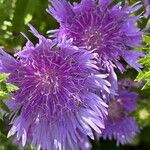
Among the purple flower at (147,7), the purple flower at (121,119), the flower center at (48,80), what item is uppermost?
the flower center at (48,80)

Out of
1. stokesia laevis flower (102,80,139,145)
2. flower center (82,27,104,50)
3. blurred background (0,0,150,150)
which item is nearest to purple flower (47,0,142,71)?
flower center (82,27,104,50)

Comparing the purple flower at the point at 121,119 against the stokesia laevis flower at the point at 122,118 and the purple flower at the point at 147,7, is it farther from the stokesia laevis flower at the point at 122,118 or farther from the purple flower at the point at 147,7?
the purple flower at the point at 147,7

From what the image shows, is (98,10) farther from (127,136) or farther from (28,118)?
(127,136)

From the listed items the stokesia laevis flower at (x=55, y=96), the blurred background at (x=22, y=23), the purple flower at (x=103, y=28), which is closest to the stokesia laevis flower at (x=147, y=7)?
the blurred background at (x=22, y=23)

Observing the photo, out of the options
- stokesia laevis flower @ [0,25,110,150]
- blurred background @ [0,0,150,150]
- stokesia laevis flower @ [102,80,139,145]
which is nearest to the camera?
stokesia laevis flower @ [0,25,110,150]

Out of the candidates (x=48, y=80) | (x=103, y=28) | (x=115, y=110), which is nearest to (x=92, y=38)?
(x=103, y=28)

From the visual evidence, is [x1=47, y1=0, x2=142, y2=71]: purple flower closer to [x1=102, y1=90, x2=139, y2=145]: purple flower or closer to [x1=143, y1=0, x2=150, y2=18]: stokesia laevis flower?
[x1=143, y1=0, x2=150, y2=18]: stokesia laevis flower

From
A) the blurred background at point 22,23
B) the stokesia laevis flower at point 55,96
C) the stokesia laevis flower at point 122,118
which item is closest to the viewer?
the stokesia laevis flower at point 55,96
